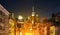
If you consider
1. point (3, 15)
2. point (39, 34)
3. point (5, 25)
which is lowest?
point (39, 34)

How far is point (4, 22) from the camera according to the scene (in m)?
32.2

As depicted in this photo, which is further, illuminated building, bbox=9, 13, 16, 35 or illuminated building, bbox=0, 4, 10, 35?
illuminated building, bbox=9, 13, 16, 35

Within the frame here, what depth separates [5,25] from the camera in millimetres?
32594

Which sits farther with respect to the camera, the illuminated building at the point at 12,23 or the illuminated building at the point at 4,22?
the illuminated building at the point at 12,23

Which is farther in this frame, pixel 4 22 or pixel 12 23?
pixel 12 23

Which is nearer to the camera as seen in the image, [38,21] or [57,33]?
[57,33]

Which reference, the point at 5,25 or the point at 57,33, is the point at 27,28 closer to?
the point at 5,25

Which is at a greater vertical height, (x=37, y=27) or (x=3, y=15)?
(x=3, y=15)

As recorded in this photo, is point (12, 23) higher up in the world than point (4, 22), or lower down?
lower down

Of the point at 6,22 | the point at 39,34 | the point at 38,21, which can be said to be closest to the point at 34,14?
the point at 38,21

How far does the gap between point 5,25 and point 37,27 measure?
26.1 ft

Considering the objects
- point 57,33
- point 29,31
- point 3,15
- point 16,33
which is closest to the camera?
point 57,33

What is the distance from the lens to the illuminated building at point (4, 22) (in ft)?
102

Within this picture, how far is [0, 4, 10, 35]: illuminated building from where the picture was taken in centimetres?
3117
